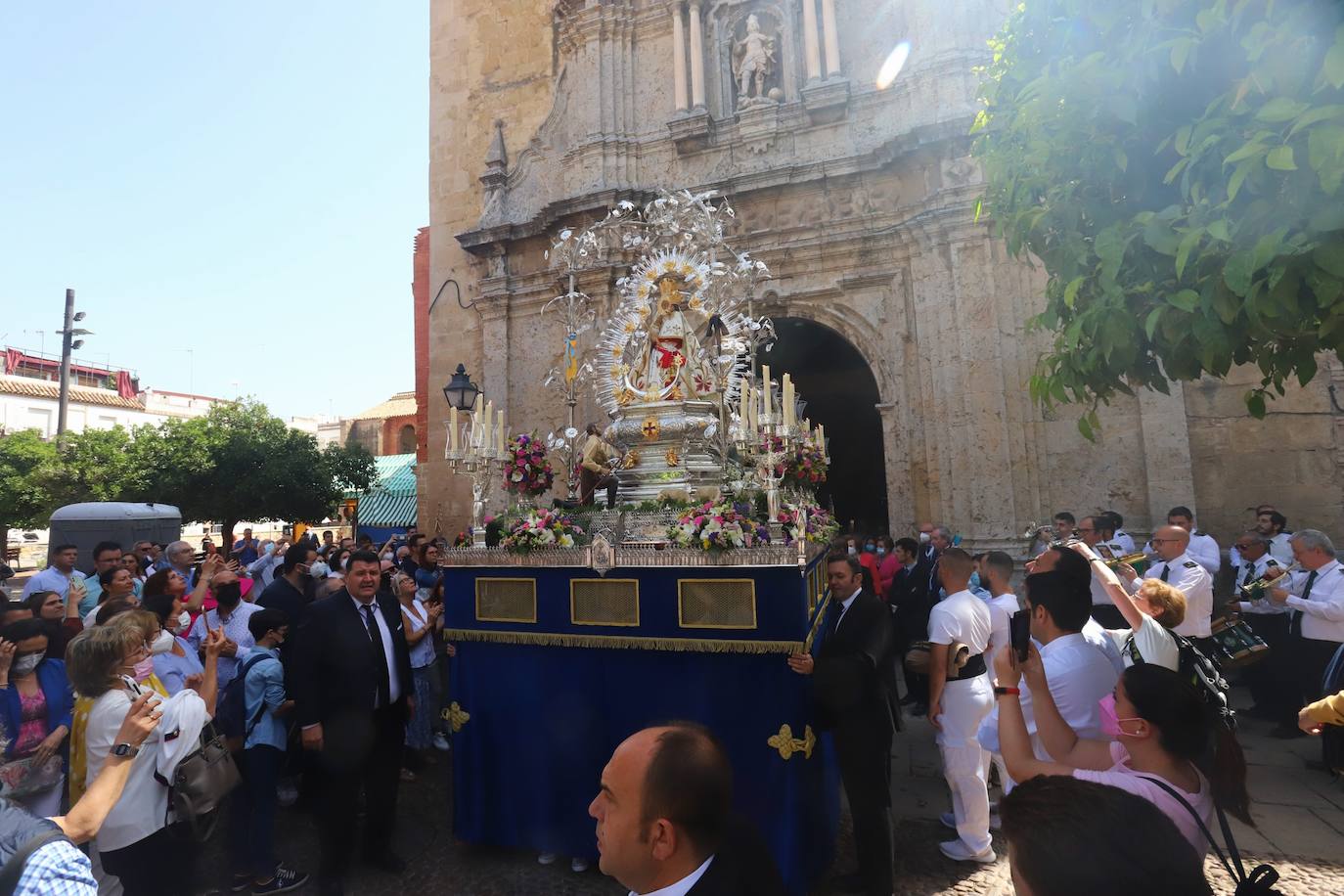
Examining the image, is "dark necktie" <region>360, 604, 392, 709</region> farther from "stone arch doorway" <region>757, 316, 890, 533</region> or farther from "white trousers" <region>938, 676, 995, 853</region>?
"stone arch doorway" <region>757, 316, 890, 533</region>

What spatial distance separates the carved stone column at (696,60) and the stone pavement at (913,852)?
455 inches

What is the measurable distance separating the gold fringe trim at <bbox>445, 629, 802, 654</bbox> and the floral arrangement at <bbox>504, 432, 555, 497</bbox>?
213 cm

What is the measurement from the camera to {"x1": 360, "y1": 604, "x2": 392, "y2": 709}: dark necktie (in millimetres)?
4404

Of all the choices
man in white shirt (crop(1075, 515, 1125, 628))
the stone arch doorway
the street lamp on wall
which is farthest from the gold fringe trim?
the stone arch doorway

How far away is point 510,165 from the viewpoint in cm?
1482

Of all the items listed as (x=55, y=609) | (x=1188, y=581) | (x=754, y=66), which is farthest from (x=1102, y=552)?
(x=754, y=66)

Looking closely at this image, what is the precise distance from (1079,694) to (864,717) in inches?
53.9

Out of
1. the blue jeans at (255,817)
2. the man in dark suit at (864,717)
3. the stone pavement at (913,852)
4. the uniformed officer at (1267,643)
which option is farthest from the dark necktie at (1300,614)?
the blue jeans at (255,817)

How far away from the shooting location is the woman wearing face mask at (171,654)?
3.95 metres

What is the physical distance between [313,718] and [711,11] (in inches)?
543

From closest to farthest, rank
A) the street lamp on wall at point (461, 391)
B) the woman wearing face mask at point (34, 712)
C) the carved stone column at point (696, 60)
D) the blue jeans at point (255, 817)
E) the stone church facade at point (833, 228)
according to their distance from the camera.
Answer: the woman wearing face mask at point (34, 712)
the blue jeans at point (255, 817)
the street lamp on wall at point (461, 391)
the stone church facade at point (833, 228)
the carved stone column at point (696, 60)

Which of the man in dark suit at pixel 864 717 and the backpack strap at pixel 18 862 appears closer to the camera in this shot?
the backpack strap at pixel 18 862

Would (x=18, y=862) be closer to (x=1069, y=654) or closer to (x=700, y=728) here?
(x=700, y=728)

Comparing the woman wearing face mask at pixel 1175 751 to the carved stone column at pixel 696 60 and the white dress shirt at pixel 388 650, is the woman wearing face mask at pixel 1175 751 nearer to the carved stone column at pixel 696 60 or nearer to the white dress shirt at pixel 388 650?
the white dress shirt at pixel 388 650
